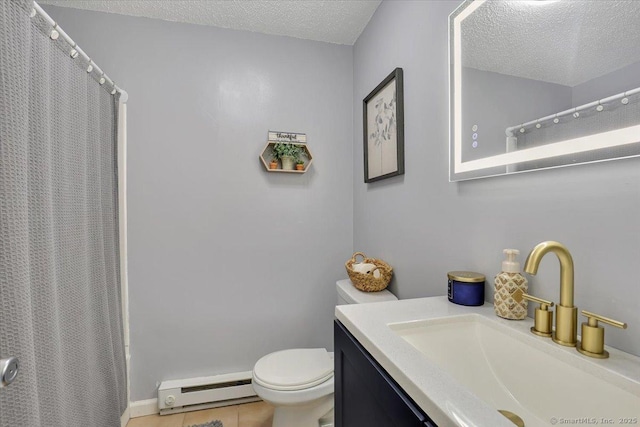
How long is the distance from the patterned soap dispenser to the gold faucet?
0.43ft

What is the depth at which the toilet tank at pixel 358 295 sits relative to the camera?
54.8 inches

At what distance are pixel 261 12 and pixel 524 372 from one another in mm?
2006

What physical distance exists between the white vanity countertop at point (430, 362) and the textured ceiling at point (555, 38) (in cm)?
59

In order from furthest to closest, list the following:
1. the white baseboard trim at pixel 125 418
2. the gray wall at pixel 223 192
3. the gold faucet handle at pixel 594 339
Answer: the gray wall at pixel 223 192
the white baseboard trim at pixel 125 418
the gold faucet handle at pixel 594 339

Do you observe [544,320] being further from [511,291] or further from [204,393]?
[204,393]

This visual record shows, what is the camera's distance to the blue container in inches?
34.6

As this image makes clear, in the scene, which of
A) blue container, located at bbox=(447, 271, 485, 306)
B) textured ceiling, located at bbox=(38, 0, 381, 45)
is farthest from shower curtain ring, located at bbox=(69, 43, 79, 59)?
blue container, located at bbox=(447, 271, 485, 306)

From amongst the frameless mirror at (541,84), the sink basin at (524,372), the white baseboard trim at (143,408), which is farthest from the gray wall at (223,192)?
the sink basin at (524,372)

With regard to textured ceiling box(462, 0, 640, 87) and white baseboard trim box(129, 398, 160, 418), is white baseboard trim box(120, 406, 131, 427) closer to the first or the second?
white baseboard trim box(129, 398, 160, 418)

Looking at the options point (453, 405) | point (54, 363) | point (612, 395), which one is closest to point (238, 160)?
point (54, 363)

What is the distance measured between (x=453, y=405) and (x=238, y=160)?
5.60 feet

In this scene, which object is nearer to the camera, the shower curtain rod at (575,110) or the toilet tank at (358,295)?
the shower curtain rod at (575,110)

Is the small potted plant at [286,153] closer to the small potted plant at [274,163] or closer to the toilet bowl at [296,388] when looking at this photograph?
the small potted plant at [274,163]

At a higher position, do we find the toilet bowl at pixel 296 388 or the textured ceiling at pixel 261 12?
the textured ceiling at pixel 261 12
